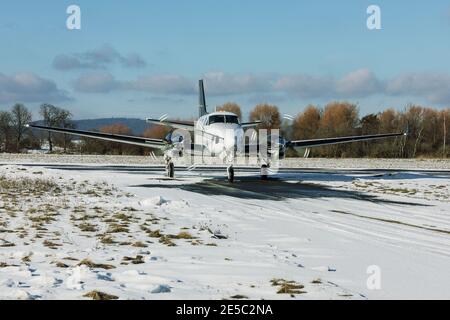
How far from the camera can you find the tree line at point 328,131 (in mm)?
79625

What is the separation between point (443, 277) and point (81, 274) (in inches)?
209

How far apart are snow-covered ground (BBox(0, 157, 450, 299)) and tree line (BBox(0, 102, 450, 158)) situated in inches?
2507

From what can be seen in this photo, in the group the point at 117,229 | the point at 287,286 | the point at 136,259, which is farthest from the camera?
the point at 117,229

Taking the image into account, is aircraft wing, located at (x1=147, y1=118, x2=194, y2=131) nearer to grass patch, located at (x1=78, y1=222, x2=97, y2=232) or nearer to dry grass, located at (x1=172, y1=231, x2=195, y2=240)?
grass patch, located at (x1=78, y1=222, x2=97, y2=232)

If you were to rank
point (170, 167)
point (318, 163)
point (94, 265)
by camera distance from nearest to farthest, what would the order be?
point (94, 265), point (170, 167), point (318, 163)

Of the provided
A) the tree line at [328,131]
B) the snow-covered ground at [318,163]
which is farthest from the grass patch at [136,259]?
the tree line at [328,131]

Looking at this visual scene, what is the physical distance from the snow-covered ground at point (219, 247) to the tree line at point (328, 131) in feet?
209

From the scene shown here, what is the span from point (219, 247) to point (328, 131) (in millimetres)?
77100

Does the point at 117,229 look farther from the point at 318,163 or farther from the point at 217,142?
the point at 318,163

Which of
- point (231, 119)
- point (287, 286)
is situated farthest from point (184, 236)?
point (231, 119)

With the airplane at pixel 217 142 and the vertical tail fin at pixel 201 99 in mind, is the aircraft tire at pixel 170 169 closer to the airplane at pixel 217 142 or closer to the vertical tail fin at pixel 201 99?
the airplane at pixel 217 142

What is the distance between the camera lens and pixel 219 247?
9172mm

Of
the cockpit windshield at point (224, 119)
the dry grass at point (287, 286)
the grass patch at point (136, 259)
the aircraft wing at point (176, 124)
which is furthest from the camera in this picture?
the aircraft wing at point (176, 124)

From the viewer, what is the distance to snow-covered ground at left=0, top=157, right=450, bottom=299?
20.9 ft
